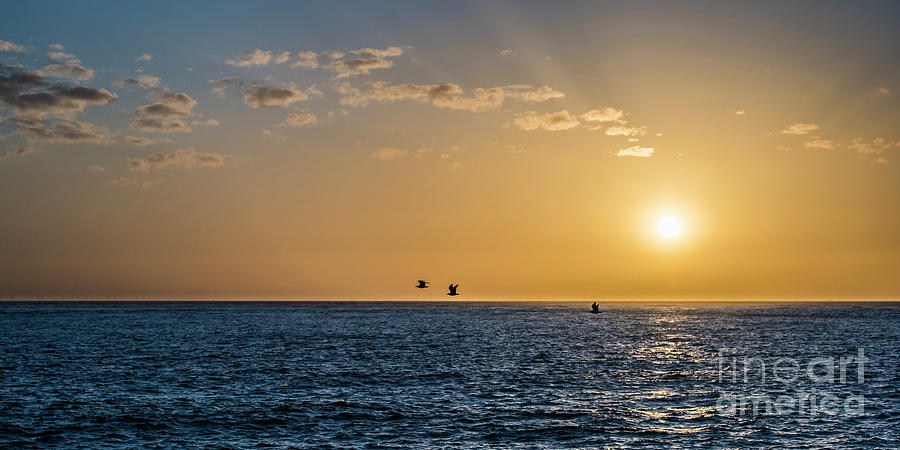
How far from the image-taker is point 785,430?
38812 millimetres

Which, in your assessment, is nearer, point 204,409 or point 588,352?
point 204,409

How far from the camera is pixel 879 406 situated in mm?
45594

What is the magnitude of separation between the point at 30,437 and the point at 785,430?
4035 centimetres

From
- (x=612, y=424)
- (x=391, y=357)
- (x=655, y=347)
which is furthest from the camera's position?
(x=655, y=347)

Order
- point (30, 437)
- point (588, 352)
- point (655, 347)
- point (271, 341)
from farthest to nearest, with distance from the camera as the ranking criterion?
point (271, 341) → point (655, 347) → point (588, 352) → point (30, 437)

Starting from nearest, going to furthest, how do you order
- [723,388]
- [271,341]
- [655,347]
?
1. [723,388]
2. [655,347]
3. [271,341]

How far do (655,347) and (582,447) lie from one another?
6243 cm

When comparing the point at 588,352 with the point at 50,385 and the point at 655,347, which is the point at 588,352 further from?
the point at 50,385

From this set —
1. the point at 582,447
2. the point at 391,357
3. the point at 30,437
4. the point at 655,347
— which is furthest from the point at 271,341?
the point at 582,447

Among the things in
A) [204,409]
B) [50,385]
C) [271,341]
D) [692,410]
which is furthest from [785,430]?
[271,341]

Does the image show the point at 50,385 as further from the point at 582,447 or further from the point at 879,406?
the point at 879,406

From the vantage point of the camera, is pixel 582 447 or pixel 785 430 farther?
pixel 785 430

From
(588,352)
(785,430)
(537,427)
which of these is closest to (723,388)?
(785,430)

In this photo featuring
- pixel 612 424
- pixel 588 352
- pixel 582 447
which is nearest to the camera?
pixel 582 447
